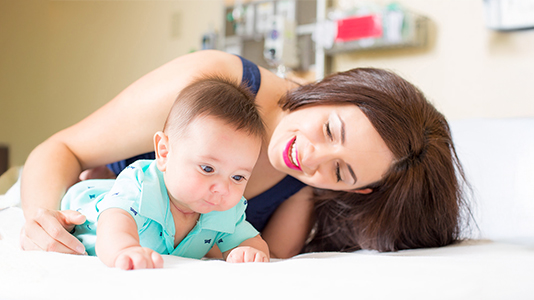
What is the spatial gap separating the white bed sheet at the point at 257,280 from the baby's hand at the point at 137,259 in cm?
2

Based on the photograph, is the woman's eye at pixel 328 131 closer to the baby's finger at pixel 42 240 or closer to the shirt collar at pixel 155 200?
the shirt collar at pixel 155 200

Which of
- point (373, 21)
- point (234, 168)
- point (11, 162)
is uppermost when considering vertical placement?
point (373, 21)

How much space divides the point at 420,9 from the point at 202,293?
2568 millimetres

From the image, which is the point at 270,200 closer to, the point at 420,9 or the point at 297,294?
the point at 297,294

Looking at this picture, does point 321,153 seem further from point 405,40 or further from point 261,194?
point 405,40

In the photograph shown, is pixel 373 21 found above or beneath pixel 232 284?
above

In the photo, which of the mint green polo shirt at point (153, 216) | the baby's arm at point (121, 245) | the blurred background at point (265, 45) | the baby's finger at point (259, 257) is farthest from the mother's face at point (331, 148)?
the blurred background at point (265, 45)

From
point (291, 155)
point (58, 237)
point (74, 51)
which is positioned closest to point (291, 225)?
point (291, 155)

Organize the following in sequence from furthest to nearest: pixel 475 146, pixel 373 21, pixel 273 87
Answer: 1. pixel 373 21
2. pixel 475 146
3. pixel 273 87

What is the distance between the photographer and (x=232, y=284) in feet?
2.08

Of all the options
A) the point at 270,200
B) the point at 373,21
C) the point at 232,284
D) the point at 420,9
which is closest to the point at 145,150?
the point at 270,200

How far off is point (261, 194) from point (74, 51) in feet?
12.5

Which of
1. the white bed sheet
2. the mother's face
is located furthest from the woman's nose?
the white bed sheet

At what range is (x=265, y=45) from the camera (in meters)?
3.43
